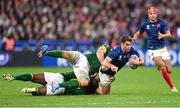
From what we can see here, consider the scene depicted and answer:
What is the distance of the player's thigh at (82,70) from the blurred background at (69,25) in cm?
1400

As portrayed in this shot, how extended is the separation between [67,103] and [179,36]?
1920cm

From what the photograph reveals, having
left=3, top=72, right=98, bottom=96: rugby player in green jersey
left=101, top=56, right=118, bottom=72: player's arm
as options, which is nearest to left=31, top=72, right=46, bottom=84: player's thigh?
left=3, top=72, right=98, bottom=96: rugby player in green jersey

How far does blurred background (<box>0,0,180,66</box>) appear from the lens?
3069cm

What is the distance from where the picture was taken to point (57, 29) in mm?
32156

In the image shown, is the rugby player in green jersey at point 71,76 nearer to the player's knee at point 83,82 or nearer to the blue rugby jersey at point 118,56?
the player's knee at point 83,82

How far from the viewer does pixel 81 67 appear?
1566cm

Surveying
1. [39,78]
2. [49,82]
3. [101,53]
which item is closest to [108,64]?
[101,53]

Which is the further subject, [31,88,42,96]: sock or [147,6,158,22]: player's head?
[147,6,158,22]: player's head

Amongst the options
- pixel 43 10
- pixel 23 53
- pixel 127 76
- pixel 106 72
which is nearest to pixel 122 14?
pixel 43 10

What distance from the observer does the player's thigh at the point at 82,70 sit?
50.7 ft

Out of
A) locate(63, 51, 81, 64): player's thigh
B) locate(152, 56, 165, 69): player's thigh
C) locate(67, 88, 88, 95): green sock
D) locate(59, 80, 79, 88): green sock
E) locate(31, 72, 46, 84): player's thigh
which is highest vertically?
locate(63, 51, 81, 64): player's thigh

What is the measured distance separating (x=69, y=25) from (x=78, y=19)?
2.19ft

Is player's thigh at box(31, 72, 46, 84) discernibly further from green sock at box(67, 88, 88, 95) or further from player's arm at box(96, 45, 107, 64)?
player's arm at box(96, 45, 107, 64)

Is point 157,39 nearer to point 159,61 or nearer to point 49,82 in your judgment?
point 159,61
